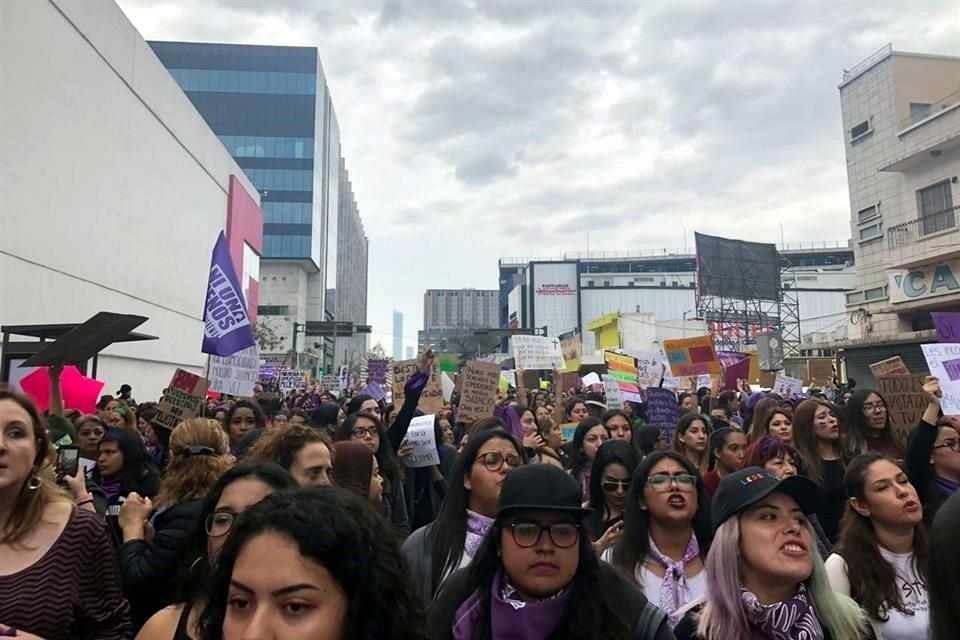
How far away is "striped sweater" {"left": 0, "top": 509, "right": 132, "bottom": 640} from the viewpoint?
2.31 metres

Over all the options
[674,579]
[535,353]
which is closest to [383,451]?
[674,579]

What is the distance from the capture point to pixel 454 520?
3354mm

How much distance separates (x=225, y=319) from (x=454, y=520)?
5.90 m

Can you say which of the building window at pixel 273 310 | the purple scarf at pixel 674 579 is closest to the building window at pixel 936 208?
the purple scarf at pixel 674 579

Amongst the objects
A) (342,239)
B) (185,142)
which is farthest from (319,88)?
(185,142)

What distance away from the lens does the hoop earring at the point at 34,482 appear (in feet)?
8.61

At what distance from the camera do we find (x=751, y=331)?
1946 inches

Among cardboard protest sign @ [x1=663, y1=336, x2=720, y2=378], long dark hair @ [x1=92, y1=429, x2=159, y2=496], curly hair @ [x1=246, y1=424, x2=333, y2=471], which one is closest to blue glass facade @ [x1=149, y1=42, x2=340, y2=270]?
cardboard protest sign @ [x1=663, y1=336, x2=720, y2=378]

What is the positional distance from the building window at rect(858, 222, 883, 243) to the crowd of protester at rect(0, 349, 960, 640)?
34146 millimetres

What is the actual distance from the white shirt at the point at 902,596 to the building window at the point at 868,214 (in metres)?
36.3

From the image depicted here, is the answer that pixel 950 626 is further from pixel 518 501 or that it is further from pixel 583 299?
pixel 583 299

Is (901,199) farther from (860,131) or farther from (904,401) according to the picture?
(904,401)

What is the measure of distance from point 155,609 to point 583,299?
88.9 meters

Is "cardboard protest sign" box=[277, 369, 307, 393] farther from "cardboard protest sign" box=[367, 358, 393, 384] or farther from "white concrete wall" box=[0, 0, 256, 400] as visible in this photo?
"cardboard protest sign" box=[367, 358, 393, 384]
